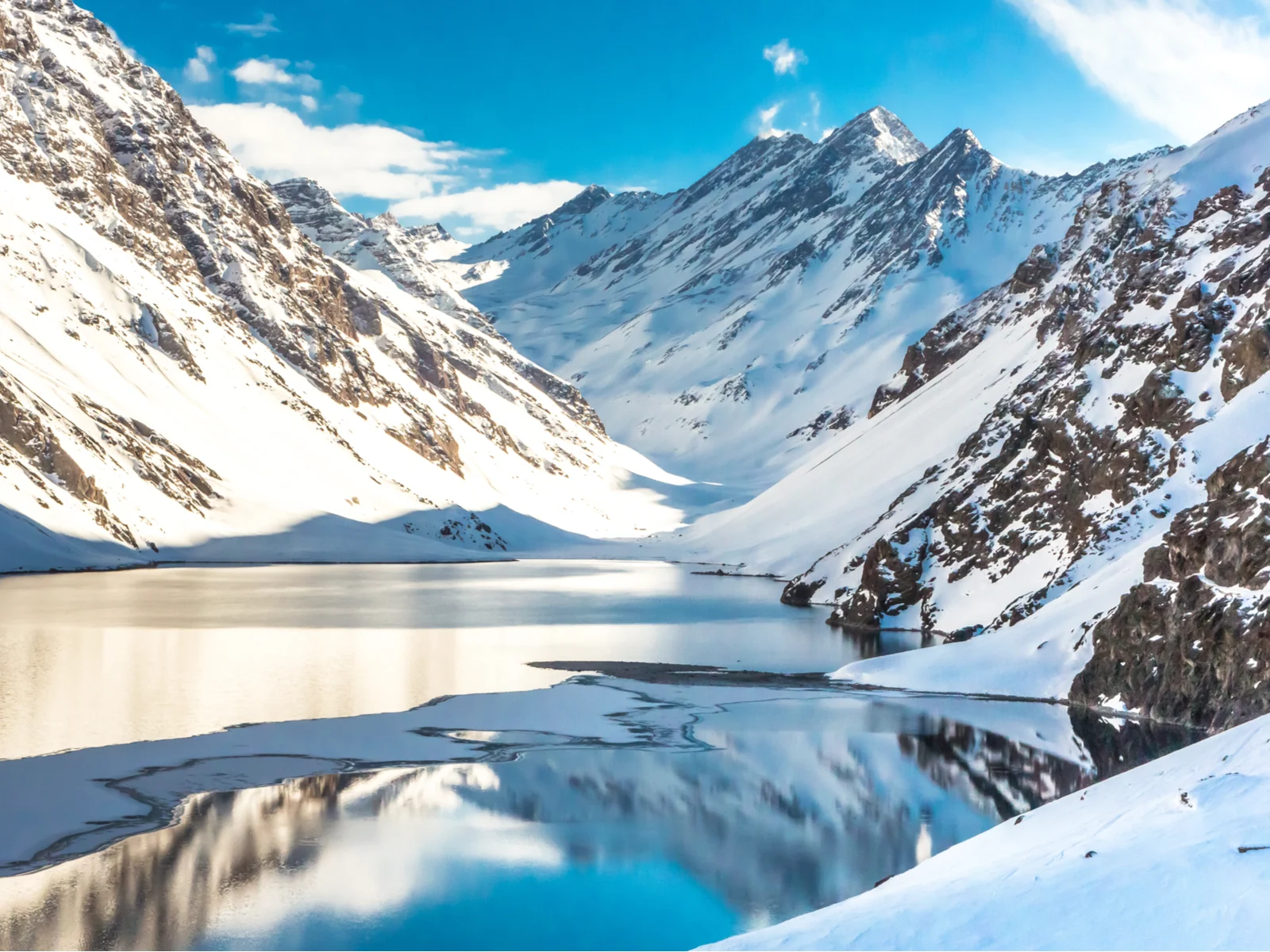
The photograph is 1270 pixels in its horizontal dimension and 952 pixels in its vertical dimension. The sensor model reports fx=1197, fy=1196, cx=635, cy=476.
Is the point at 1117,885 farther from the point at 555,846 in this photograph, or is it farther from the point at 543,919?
the point at 555,846

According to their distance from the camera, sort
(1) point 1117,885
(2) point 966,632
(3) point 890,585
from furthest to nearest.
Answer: (3) point 890,585, (2) point 966,632, (1) point 1117,885

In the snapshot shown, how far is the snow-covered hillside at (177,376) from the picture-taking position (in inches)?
4134

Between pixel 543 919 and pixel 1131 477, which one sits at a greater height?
pixel 1131 477

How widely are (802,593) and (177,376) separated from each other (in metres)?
88.3

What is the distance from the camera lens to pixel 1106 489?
4959cm

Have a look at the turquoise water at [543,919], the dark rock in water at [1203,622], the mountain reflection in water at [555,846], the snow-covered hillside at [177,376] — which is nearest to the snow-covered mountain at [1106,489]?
the dark rock in water at [1203,622]

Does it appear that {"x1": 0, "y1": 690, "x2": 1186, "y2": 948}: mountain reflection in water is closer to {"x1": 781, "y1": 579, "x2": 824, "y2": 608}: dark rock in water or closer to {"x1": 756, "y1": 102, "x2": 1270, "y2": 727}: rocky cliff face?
{"x1": 756, "y1": 102, "x2": 1270, "y2": 727}: rocky cliff face

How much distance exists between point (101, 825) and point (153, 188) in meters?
162

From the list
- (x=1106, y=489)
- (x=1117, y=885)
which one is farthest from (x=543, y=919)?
(x=1106, y=489)

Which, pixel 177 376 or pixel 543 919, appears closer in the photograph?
pixel 543 919

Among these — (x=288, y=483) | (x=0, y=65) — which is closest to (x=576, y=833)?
(x=288, y=483)

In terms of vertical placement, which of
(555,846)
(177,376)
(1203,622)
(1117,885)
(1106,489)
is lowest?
(1117,885)

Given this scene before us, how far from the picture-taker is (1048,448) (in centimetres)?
5675

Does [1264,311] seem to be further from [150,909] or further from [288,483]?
[288,483]
